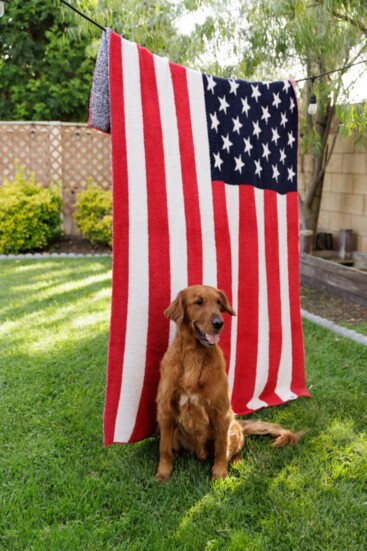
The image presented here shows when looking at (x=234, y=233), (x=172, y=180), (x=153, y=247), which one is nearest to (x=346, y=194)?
(x=234, y=233)

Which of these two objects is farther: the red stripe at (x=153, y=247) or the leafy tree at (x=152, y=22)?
the leafy tree at (x=152, y=22)

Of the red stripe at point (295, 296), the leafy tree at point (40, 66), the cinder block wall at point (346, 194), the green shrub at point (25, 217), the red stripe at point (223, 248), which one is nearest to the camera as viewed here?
the red stripe at point (223, 248)

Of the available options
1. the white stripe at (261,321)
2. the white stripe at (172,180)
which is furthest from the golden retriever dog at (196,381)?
the white stripe at (261,321)

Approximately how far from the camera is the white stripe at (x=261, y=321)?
11.5 ft

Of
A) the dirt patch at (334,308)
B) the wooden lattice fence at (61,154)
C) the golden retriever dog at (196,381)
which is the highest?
the wooden lattice fence at (61,154)

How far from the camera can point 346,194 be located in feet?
24.6

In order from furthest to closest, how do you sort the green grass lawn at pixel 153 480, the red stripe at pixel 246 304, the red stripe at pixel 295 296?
the red stripe at pixel 295 296, the red stripe at pixel 246 304, the green grass lawn at pixel 153 480

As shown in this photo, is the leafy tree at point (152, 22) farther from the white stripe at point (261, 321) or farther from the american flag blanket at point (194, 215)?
the white stripe at point (261, 321)

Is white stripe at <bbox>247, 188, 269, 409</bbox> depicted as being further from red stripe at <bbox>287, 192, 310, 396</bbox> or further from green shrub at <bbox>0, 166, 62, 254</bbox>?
green shrub at <bbox>0, 166, 62, 254</bbox>

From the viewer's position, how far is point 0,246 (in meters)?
8.88

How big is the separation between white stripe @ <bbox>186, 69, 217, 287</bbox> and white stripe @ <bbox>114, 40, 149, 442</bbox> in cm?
37

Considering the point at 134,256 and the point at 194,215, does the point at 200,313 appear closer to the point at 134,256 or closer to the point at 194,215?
the point at 134,256

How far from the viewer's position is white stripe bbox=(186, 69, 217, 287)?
311 cm

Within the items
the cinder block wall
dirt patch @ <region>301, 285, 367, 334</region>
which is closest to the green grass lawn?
dirt patch @ <region>301, 285, 367, 334</region>
